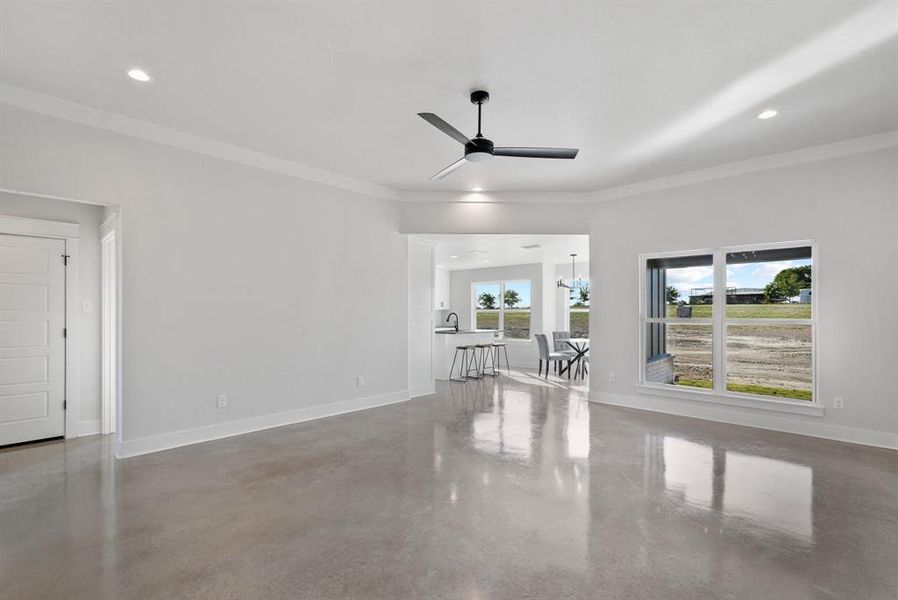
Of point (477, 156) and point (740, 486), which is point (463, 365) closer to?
point (740, 486)

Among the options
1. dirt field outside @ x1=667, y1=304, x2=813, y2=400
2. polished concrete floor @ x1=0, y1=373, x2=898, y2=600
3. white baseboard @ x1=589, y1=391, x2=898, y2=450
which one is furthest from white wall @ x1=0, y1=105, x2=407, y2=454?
dirt field outside @ x1=667, y1=304, x2=813, y2=400

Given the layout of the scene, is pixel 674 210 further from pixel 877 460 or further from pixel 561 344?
pixel 561 344

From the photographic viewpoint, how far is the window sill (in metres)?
4.64

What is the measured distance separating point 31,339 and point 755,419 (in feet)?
25.3

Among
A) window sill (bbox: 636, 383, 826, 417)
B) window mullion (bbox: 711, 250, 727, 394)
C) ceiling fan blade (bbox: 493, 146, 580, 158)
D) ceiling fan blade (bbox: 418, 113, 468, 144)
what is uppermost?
ceiling fan blade (bbox: 418, 113, 468, 144)

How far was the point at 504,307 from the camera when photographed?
11.2 metres

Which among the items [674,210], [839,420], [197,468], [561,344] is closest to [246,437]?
[197,468]

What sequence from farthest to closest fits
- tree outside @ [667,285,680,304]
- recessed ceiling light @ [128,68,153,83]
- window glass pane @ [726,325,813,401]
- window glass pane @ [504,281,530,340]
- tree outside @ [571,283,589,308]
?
window glass pane @ [504,281,530,340]
tree outside @ [571,283,589,308]
tree outside @ [667,285,680,304]
window glass pane @ [726,325,813,401]
recessed ceiling light @ [128,68,153,83]

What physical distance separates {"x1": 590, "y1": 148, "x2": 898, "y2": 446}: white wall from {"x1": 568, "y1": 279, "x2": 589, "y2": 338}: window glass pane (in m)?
4.88

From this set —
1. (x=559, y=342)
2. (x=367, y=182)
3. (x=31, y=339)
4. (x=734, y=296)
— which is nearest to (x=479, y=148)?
(x=367, y=182)

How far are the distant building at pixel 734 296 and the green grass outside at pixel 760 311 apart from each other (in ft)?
0.16

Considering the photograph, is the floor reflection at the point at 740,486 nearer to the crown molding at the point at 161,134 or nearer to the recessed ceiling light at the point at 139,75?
the crown molding at the point at 161,134

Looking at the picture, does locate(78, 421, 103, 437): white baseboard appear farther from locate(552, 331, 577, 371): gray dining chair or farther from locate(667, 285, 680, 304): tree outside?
locate(552, 331, 577, 371): gray dining chair

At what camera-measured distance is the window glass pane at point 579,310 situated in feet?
34.6
